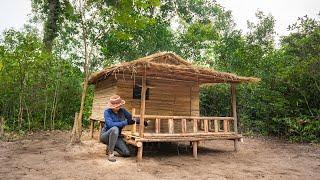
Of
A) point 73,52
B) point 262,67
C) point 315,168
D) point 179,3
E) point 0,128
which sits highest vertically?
point 179,3

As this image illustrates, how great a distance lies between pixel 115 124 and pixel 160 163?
1.89 meters

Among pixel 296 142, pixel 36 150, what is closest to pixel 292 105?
pixel 296 142

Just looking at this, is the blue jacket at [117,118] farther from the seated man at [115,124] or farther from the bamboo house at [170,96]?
the bamboo house at [170,96]

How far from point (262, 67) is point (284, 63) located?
52.5 inches

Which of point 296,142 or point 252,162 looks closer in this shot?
point 252,162

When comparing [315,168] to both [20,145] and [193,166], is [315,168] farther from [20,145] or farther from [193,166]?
[20,145]

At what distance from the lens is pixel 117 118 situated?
426 inches

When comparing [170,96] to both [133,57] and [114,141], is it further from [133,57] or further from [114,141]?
[133,57]

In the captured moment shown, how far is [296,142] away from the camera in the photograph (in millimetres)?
16547

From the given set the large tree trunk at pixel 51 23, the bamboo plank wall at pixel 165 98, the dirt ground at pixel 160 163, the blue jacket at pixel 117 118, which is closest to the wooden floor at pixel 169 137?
the dirt ground at pixel 160 163

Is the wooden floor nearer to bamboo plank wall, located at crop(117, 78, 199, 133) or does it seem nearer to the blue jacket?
the blue jacket

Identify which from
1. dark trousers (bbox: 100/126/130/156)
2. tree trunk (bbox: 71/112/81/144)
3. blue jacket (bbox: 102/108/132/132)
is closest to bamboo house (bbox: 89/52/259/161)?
dark trousers (bbox: 100/126/130/156)

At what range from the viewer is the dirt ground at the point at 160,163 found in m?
8.67

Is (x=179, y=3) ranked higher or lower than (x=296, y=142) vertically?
higher
